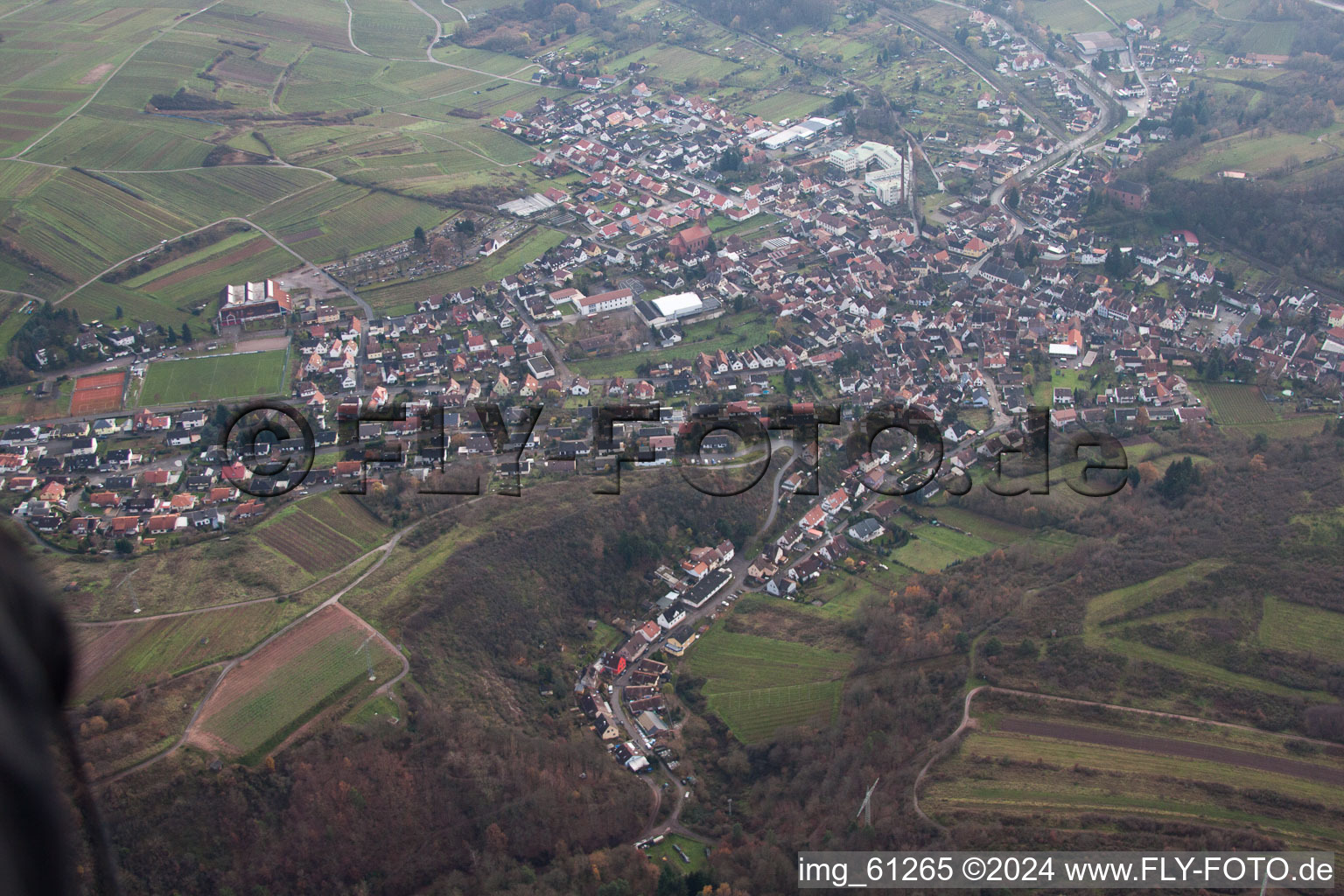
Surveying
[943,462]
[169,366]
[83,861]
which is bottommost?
[943,462]

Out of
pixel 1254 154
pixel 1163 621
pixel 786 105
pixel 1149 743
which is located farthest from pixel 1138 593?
pixel 786 105

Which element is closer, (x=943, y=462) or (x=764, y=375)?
(x=943, y=462)

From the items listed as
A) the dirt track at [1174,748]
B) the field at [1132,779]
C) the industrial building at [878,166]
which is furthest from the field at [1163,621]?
the industrial building at [878,166]

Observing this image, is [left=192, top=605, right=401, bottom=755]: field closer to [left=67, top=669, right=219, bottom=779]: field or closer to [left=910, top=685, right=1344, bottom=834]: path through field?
[left=67, top=669, right=219, bottom=779]: field

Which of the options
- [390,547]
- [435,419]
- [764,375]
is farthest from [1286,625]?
[435,419]

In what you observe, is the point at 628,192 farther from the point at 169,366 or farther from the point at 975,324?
the point at 169,366

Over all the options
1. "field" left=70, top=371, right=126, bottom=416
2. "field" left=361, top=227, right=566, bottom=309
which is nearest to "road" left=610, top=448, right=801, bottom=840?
"field" left=361, top=227, right=566, bottom=309

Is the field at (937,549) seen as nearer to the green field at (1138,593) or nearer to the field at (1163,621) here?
the green field at (1138,593)
